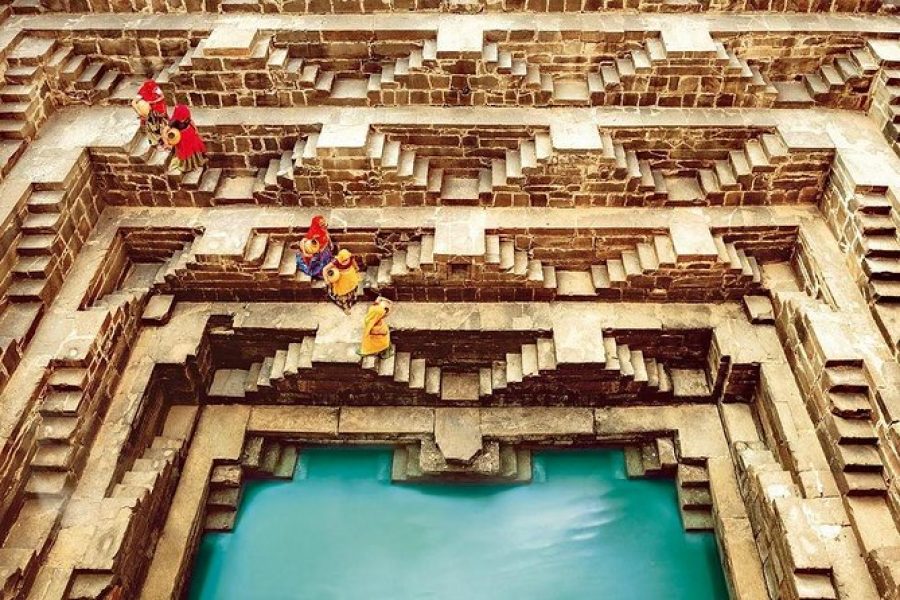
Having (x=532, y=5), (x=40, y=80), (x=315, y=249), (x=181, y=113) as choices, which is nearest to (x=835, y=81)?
(x=532, y=5)

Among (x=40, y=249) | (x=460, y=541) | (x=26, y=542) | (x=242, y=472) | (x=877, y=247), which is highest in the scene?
(x=877, y=247)

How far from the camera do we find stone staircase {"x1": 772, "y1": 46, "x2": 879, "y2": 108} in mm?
8930

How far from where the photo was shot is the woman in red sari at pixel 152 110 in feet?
28.1

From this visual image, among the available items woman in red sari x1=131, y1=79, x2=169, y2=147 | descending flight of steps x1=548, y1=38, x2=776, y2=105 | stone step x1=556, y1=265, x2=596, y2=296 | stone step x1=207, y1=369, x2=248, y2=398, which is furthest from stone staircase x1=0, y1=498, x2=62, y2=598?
descending flight of steps x1=548, y1=38, x2=776, y2=105

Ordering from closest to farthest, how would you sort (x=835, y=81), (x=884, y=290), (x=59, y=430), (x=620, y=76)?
(x=59, y=430)
(x=884, y=290)
(x=620, y=76)
(x=835, y=81)

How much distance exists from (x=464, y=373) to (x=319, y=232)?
256 centimetres

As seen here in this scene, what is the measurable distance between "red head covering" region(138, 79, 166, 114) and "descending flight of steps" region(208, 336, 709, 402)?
137 inches

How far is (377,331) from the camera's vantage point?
316 inches

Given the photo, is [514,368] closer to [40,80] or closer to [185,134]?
[185,134]

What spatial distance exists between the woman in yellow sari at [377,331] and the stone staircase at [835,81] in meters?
5.94

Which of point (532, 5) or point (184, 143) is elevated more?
point (532, 5)

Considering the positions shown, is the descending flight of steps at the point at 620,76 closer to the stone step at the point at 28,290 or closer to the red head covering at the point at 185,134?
the red head covering at the point at 185,134

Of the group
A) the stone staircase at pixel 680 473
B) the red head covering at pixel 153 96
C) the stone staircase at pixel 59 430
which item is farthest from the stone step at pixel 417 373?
the red head covering at pixel 153 96

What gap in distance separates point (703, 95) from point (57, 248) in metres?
8.32
